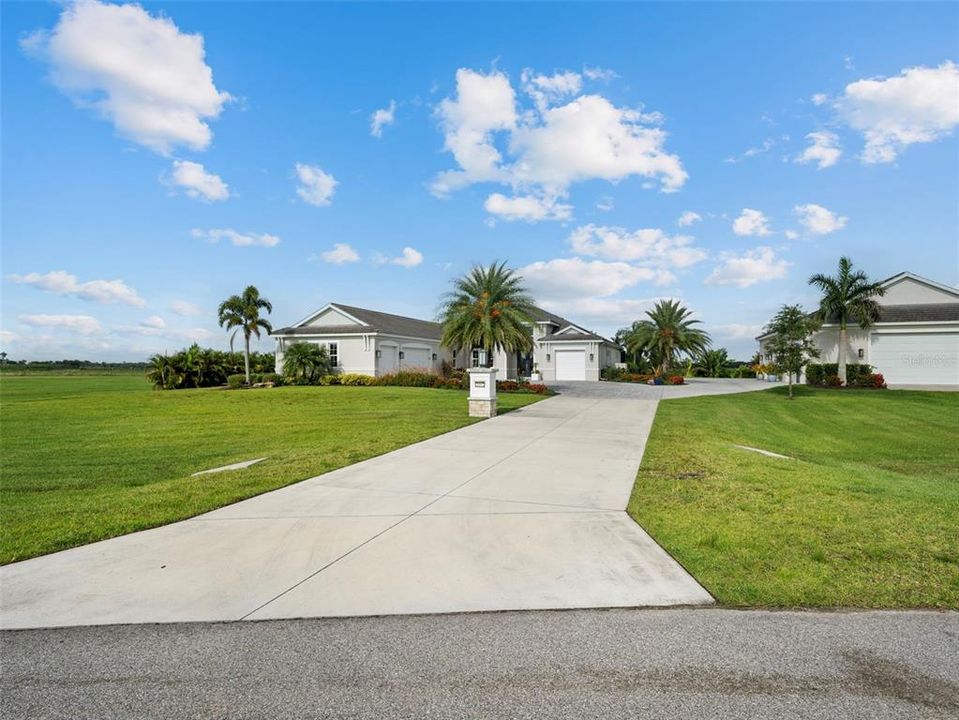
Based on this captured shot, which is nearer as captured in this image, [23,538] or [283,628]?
[283,628]

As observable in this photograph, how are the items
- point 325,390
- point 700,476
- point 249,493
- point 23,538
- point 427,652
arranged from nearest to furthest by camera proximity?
point 427,652 < point 23,538 < point 249,493 < point 700,476 < point 325,390

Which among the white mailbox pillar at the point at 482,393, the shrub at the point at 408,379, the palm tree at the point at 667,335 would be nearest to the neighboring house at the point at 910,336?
the palm tree at the point at 667,335

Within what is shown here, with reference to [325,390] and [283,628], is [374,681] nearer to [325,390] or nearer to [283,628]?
[283,628]

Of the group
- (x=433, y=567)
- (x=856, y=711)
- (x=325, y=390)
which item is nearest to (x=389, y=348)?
(x=325, y=390)

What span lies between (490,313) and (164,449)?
62.7ft

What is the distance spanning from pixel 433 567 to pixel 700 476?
5387 millimetres

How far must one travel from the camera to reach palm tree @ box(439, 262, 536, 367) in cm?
2864

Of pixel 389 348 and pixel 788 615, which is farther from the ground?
pixel 389 348

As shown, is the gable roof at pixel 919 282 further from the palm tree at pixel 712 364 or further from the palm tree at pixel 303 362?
the palm tree at pixel 303 362

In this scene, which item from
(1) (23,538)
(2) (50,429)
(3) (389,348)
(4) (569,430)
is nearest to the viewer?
(1) (23,538)

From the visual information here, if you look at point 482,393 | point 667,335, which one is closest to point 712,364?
point 667,335

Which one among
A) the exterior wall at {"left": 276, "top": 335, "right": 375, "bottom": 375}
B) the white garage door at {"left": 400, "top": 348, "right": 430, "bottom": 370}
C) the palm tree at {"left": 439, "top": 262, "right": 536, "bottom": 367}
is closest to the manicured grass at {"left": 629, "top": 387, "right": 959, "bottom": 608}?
the palm tree at {"left": 439, "top": 262, "right": 536, "bottom": 367}

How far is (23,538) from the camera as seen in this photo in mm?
5559

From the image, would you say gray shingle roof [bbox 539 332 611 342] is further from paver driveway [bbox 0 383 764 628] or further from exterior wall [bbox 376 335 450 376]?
paver driveway [bbox 0 383 764 628]
